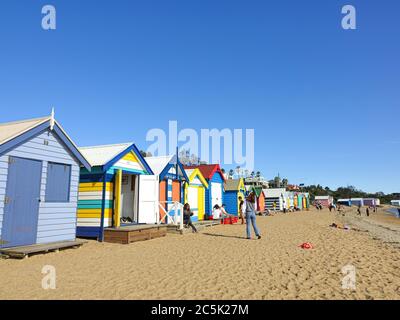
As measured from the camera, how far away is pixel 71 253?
8797mm

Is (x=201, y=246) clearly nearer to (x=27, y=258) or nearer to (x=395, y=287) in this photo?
(x=27, y=258)

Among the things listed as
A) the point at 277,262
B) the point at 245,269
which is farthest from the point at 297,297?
the point at 277,262

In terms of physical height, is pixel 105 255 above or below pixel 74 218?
below

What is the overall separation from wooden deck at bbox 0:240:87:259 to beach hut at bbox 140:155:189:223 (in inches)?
175

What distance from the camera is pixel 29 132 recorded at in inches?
346

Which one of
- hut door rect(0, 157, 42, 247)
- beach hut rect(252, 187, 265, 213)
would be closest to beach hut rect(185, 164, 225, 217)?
beach hut rect(252, 187, 265, 213)

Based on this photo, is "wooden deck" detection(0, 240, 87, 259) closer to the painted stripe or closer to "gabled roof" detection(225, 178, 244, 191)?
the painted stripe

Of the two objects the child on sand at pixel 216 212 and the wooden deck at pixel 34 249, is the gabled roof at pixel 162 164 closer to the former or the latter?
the child on sand at pixel 216 212

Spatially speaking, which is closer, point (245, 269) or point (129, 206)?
point (245, 269)

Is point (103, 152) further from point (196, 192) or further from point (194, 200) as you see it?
point (196, 192)

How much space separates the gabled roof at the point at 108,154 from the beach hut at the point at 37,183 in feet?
2.81

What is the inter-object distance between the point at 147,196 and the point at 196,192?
736 centimetres
